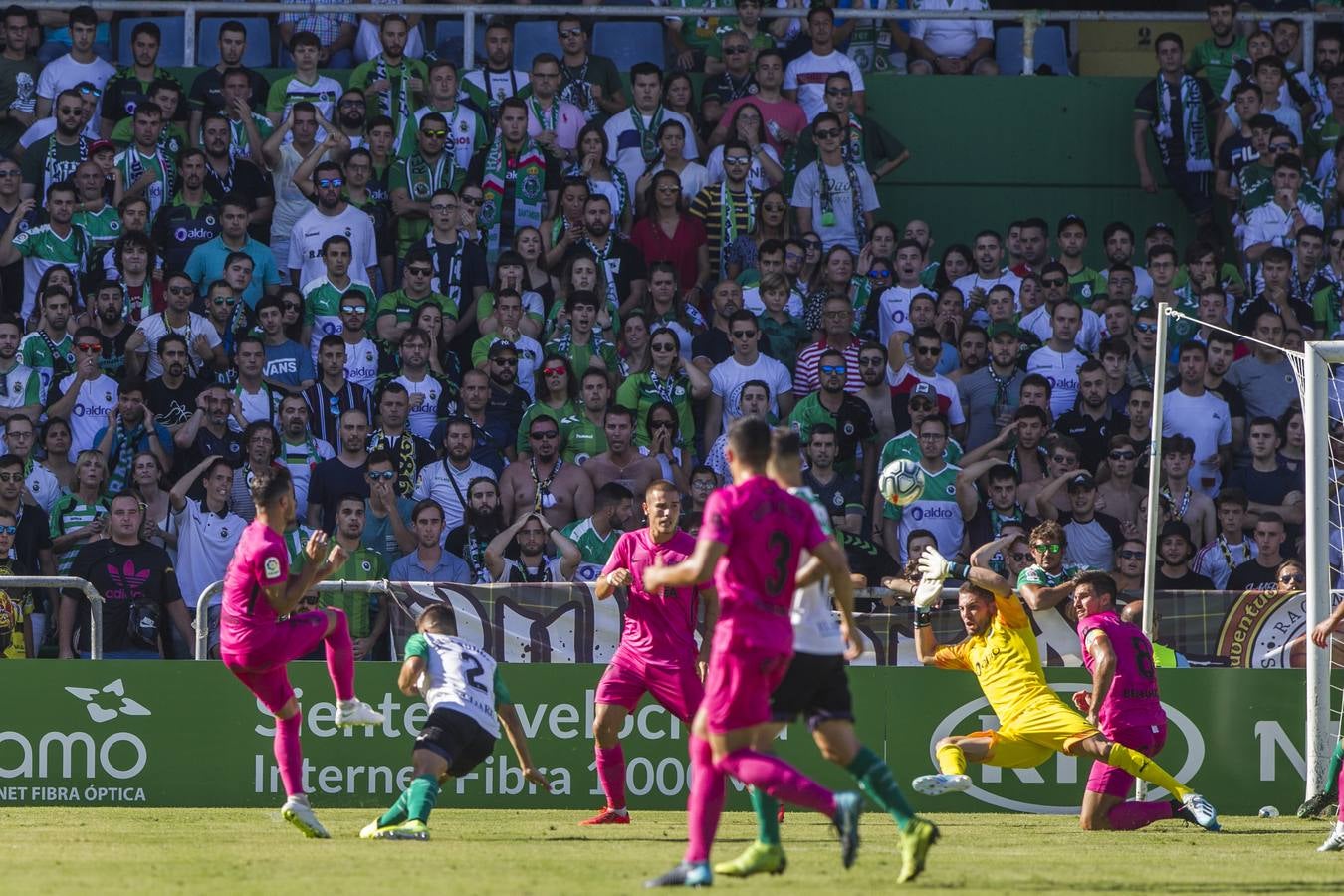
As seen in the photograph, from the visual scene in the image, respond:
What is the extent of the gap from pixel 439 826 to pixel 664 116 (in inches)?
364

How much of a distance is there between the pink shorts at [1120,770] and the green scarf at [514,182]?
27.7ft

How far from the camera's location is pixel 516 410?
667 inches

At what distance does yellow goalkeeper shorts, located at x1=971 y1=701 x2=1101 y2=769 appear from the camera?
12453 millimetres

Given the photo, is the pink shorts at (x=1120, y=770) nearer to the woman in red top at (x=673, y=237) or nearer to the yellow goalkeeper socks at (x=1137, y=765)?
the yellow goalkeeper socks at (x=1137, y=765)

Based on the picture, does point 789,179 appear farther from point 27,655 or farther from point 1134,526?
point 27,655

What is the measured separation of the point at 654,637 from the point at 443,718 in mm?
1741

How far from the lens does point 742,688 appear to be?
8531 millimetres

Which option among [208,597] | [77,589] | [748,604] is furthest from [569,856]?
[77,589]

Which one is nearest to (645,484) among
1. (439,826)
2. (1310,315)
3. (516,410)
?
(516,410)

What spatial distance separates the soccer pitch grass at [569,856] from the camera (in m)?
8.64

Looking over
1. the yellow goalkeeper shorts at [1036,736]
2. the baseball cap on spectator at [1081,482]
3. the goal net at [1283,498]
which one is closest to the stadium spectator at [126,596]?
the yellow goalkeeper shorts at [1036,736]

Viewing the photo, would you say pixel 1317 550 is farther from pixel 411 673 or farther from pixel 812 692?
pixel 411 673

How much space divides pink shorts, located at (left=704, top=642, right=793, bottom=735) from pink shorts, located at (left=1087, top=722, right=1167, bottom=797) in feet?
15.5

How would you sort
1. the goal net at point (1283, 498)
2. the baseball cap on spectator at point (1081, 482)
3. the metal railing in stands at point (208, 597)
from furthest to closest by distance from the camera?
the baseball cap on spectator at point (1081, 482) < the metal railing in stands at point (208, 597) < the goal net at point (1283, 498)
